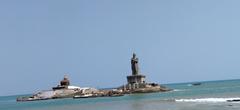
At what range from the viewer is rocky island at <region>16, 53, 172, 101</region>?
10025cm

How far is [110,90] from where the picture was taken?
4247 inches

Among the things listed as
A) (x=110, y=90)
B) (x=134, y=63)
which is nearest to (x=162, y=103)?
(x=134, y=63)

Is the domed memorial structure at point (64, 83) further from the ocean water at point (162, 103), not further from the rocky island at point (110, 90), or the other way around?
the ocean water at point (162, 103)

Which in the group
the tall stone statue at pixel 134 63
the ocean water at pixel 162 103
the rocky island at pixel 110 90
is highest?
the tall stone statue at pixel 134 63

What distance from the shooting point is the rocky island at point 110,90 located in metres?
100

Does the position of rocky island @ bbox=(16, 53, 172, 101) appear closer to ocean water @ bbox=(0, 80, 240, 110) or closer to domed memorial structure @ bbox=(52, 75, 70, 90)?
domed memorial structure @ bbox=(52, 75, 70, 90)

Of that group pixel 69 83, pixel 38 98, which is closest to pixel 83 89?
pixel 69 83

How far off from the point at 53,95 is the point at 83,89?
20.8 ft

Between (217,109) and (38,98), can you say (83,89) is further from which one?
(217,109)

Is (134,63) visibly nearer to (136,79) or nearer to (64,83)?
(136,79)

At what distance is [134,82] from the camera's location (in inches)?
4003

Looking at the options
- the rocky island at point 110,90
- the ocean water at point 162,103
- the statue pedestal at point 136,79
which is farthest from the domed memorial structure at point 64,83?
the ocean water at point 162,103

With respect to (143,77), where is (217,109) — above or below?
below

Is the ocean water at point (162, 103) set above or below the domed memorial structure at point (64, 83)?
below
